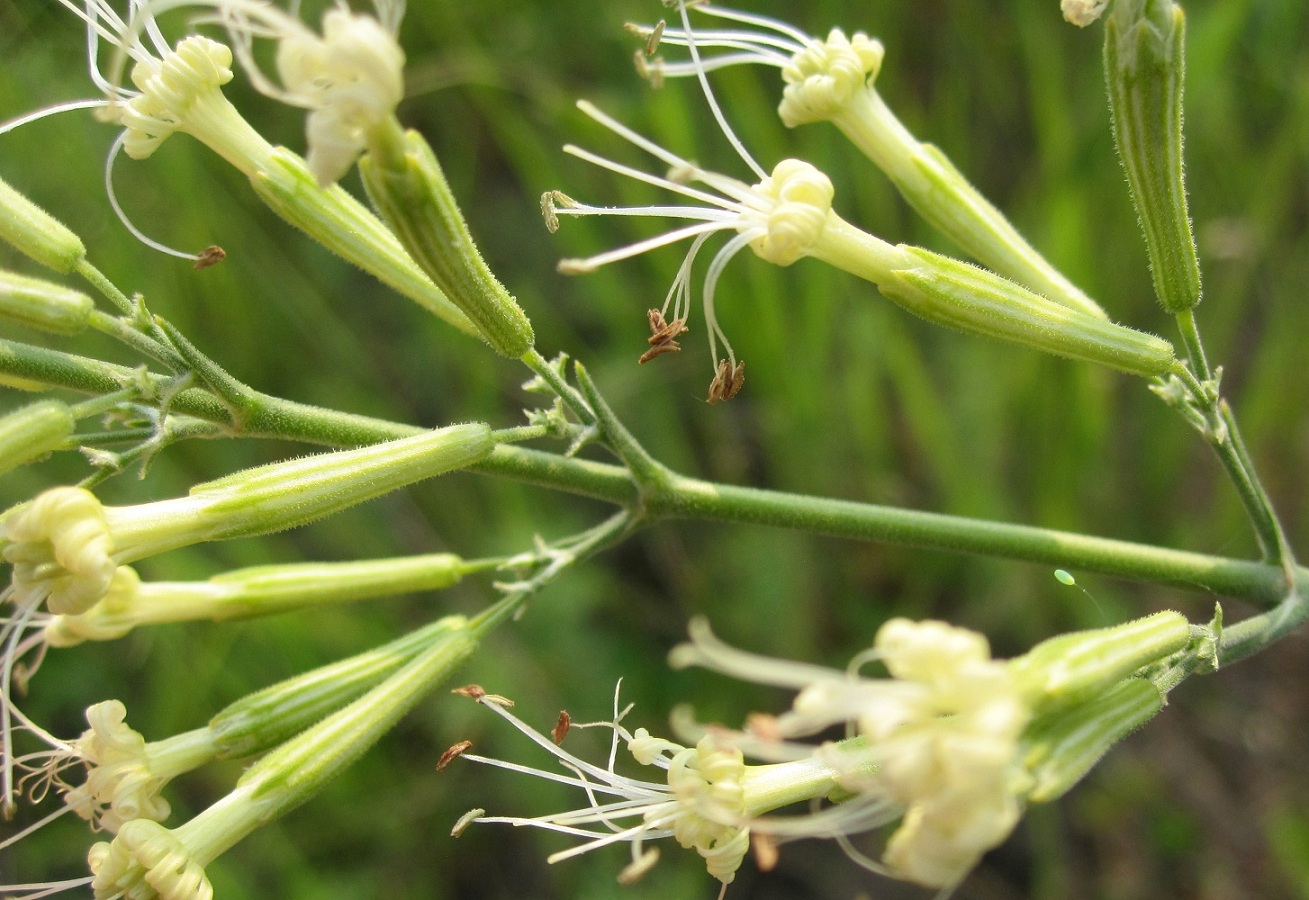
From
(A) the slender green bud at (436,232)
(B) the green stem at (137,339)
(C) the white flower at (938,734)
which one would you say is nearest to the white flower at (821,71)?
(A) the slender green bud at (436,232)

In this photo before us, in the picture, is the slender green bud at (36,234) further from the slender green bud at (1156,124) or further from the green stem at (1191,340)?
the green stem at (1191,340)

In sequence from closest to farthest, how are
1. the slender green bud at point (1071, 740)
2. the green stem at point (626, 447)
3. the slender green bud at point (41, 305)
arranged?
the slender green bud at point (1071, 740)
the slender green bud at point (41, 305)
the green stem at point (626, 447)

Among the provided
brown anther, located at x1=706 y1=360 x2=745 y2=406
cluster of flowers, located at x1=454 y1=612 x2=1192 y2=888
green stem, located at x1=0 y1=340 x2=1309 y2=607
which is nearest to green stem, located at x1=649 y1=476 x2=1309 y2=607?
green stem, located at x1=0 y1=340 x2=1309 y2=607

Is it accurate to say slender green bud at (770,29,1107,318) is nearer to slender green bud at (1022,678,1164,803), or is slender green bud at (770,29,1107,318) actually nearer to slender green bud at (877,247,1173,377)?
slender green bud at (877,247,1173,377)

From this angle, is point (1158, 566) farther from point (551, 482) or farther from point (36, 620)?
point (36, 620)

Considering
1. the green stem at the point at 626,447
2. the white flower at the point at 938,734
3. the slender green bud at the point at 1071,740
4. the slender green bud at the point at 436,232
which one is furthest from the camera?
the green stem at the point at 626,447

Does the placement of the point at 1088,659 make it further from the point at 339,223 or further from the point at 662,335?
the point at 339,223
